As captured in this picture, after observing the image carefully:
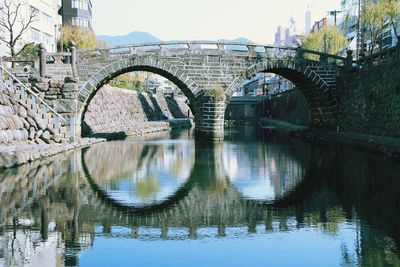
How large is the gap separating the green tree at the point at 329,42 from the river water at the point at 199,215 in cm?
4321

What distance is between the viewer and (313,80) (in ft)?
128

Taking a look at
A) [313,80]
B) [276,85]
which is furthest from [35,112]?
[276,85]

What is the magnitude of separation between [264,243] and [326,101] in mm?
32390

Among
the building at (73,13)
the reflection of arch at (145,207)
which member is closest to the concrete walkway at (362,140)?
the reflection of arch at (145,207)

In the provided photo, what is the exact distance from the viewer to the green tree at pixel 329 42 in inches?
2411

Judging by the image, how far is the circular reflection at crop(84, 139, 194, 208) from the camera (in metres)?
13.8

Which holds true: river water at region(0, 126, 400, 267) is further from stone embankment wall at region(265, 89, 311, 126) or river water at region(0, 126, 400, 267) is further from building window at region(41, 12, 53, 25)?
building window at region(41, 12, 53, 25)

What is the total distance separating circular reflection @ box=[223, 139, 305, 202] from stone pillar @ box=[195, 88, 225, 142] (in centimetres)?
976

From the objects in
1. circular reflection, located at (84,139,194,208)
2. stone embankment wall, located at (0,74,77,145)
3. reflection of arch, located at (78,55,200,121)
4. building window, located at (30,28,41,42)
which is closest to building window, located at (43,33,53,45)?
building window, located at (30,28,41,42)

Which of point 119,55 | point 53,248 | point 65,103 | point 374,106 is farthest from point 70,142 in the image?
point 53,248

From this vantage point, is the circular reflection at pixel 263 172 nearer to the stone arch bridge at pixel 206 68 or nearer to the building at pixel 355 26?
the stone arch bridge at pixel 206 68

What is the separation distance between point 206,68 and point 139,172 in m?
20.1

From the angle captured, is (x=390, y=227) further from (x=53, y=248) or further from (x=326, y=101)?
(x=326, y=101)

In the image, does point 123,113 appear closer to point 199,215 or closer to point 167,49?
point 167,49
